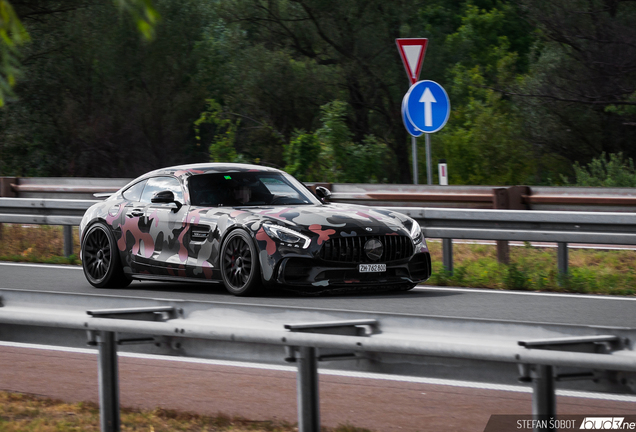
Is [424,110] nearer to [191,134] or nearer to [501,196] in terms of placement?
[501,196]

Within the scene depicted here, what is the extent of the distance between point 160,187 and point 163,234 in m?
0.69

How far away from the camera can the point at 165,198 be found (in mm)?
10859

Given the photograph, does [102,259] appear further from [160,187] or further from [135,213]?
[160,187]

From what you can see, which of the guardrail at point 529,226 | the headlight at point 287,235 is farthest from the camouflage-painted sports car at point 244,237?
the guardrail at point 529,226

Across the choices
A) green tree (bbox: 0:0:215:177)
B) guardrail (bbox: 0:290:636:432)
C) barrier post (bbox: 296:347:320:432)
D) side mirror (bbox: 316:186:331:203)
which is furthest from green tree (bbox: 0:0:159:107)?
green tree (bbox: 0:0:215:177)

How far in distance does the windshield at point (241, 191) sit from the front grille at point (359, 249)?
1.31 m

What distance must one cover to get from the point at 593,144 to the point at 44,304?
70.1 feet

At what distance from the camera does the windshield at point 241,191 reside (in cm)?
1088

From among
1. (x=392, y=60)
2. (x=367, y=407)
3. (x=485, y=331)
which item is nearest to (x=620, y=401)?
(x=367, y=407)

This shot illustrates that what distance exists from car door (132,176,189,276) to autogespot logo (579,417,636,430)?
21.1 feet

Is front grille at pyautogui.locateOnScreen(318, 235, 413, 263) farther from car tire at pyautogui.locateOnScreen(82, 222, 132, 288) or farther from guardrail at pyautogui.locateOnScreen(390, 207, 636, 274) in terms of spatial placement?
car tire at pyautogui.locateOnScreen(82, 222, 132, 288)

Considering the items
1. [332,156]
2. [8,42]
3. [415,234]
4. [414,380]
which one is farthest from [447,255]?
[332,156]

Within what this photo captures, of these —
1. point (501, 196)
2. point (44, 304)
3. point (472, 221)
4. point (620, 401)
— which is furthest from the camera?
point (501, 196)

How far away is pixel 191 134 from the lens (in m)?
Result: 34.6
